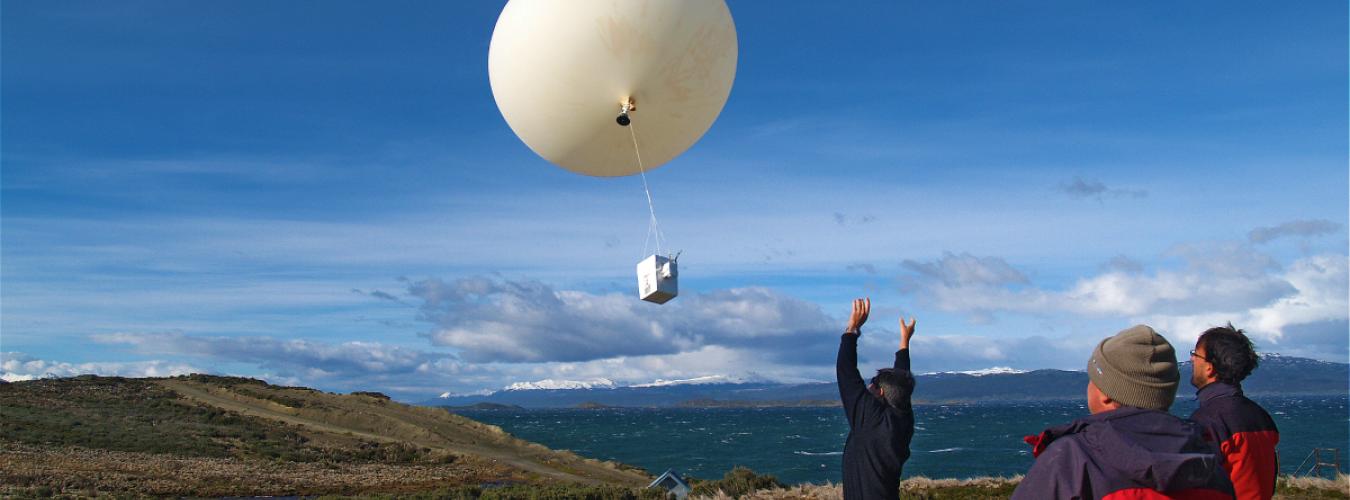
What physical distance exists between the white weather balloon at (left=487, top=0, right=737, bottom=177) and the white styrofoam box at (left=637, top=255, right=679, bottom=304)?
5.05ft

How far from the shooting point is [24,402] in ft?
159

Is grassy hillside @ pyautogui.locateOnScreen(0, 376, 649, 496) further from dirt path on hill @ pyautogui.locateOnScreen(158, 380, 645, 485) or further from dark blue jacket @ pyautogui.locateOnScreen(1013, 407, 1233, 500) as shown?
dark blue jacket @ pyautogui.locateOnScreen(1013, 407, 1233, 500)

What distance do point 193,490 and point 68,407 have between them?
28.6 metres

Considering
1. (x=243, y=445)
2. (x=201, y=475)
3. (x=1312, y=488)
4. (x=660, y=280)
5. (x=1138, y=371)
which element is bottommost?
(x=1312, y=488)

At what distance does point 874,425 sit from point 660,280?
3736mm

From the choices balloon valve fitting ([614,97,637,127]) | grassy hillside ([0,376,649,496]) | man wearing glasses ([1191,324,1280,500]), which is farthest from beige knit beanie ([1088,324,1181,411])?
grassy hillside ([0,376,649,496])

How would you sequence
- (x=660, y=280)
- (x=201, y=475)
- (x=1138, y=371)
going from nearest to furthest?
(x=1138, y=371)
(x=660, y=280)
(x=201, y=475)

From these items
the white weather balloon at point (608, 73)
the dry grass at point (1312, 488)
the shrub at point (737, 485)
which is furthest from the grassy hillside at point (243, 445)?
the white weather balloon at point (608, 73)

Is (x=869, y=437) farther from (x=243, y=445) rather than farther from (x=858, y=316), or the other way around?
(x=243, y=445)

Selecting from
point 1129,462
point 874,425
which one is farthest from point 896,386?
point 1129,462

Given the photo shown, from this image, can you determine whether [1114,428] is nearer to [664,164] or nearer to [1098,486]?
[1098,486]

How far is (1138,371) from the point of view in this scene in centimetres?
303

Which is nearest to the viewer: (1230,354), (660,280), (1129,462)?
(1129,462)

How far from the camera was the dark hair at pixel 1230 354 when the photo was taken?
16.0ft
